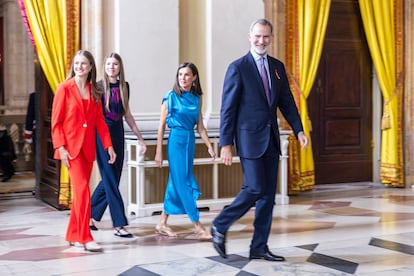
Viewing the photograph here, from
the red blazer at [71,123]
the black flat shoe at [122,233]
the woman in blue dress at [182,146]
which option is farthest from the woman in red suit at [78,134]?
the woman in blue dress at [182,146]

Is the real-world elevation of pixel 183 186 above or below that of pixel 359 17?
below

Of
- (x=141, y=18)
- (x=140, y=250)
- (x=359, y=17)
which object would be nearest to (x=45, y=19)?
(x=141, y=18)

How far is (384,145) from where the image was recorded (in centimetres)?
1004

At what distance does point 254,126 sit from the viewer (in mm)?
5191

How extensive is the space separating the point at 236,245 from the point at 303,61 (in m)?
3.80

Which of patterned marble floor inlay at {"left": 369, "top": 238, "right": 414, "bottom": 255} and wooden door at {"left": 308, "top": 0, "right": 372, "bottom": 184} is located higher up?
wooden door at {"left": 308, "top": 0, "right": 372, "bottom": 184}

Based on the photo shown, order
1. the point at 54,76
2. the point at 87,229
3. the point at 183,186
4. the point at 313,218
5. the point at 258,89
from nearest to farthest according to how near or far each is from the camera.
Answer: the point at 258,89 < the point at 87,229 < the point at 183,186 < the point at 313,218 < the point at 54,76

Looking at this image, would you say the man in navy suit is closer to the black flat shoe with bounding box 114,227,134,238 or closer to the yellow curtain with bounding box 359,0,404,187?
the black flat shoe with bounding box 114,227,134,238

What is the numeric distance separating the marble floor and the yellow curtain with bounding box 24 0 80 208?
54.5 inches

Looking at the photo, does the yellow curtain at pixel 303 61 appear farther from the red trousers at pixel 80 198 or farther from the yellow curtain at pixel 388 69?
the red trousers at pixel 80 198

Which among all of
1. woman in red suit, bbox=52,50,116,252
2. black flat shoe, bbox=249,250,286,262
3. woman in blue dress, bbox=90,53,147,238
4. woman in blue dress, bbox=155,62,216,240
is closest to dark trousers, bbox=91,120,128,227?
woman in blue dress, bbox=90,53,147,238

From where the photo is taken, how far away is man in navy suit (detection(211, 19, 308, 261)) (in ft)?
17.0

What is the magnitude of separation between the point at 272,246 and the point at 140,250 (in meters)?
1.01

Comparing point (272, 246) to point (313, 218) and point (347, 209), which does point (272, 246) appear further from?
point (347, 209)
